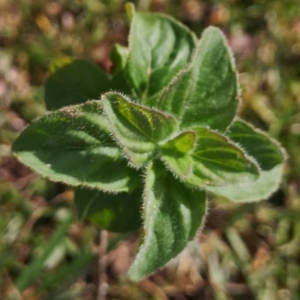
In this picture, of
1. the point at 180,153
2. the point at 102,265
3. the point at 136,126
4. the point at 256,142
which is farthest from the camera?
the point at 102,265

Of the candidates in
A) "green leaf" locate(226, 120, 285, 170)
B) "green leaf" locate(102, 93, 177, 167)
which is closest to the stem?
"green leaf" locate(226, 120, 285, 170)

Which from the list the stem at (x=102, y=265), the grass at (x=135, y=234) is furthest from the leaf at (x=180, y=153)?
the stem at (x=102, y=265)

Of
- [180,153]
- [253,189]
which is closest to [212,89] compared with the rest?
[180,153]

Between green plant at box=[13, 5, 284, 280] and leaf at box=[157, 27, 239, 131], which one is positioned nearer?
green plant at box=[13, 5, 284, 280]

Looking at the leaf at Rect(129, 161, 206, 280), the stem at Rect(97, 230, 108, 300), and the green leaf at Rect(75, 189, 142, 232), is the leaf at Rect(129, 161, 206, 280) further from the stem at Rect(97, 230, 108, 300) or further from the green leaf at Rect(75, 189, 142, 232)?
the stem at Rect(97, 230, 108, 300)

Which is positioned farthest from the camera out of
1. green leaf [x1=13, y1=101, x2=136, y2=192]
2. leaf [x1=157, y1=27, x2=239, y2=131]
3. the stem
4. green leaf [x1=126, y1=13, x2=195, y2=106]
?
the stem

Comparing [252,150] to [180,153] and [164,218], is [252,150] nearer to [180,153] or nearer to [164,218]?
[180,153]
